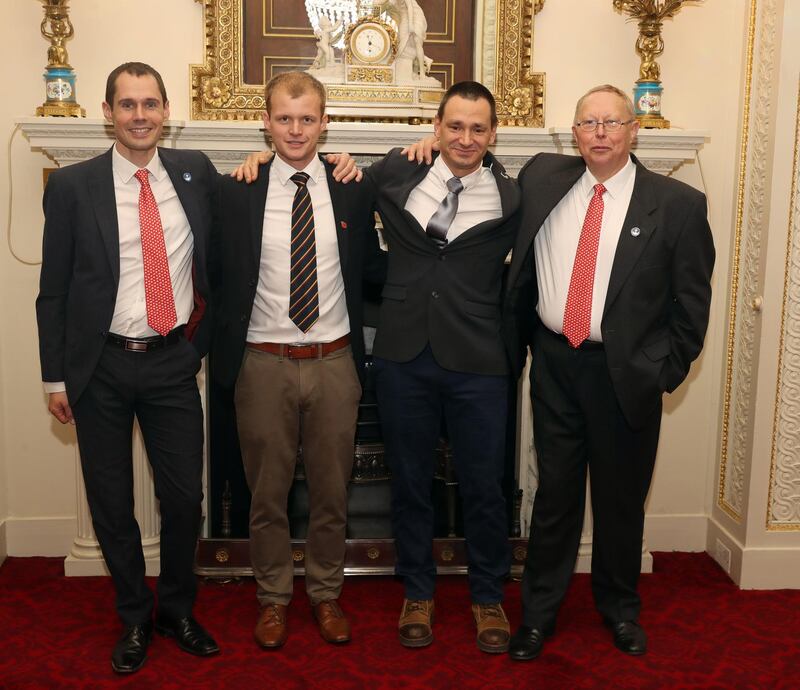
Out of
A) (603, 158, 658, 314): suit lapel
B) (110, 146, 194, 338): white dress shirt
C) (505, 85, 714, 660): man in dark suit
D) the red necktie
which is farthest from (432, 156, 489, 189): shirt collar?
(110, 146, 194, 338): white dress shirt

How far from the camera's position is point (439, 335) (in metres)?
2.73

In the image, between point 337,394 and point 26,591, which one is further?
point 26,591

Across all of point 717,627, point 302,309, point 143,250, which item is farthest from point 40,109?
point 717,627

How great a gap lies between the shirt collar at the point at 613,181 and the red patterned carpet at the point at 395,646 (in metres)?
1.47

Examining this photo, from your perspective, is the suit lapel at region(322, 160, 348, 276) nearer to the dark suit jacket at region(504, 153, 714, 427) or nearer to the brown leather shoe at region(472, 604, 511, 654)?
the dark suit jacket at region(504, 153, 714, 427)

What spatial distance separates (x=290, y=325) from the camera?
2768mm

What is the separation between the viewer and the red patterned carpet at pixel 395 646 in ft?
8.91

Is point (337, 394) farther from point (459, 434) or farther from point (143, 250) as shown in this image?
point (143, 250)

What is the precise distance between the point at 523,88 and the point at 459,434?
1.52m

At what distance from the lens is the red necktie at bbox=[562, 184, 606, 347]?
2670 millimetres

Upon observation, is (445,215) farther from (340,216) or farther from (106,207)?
(106,207)

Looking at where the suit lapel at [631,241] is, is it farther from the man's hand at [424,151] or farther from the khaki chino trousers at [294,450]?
the khaki chino trousers at [294,450]

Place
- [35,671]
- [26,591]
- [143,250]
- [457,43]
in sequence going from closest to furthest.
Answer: [143,250]
[35,671]
[26,591]
[457,43]

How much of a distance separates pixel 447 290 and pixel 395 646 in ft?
3.88
